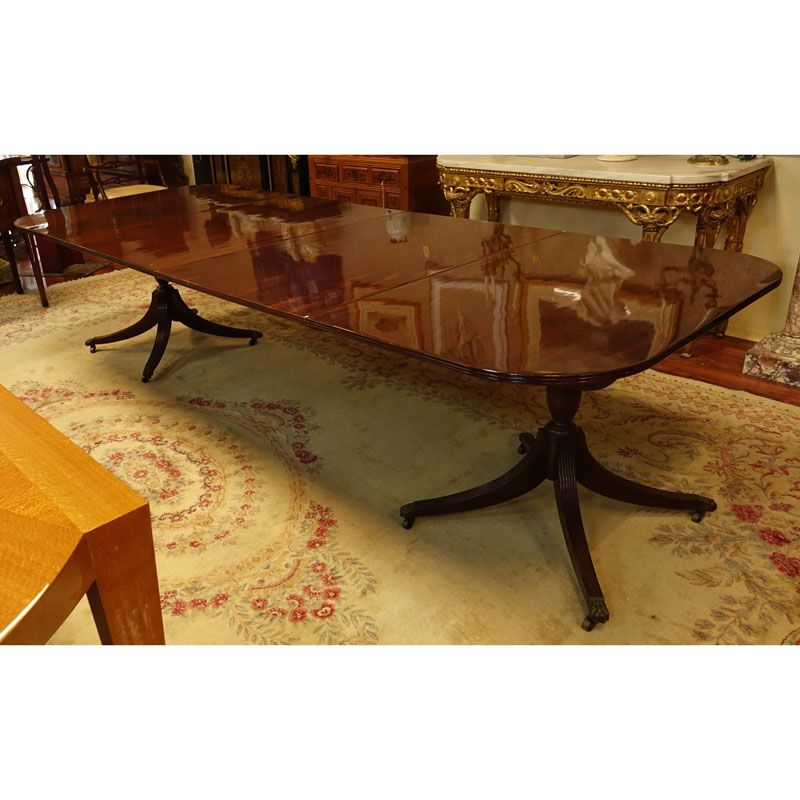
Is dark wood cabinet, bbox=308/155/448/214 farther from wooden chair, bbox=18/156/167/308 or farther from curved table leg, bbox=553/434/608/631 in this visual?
curved table leg, bbox=553/434/608/631

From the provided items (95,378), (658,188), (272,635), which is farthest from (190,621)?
(658,188)

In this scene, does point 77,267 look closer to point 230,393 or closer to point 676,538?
point 230,393

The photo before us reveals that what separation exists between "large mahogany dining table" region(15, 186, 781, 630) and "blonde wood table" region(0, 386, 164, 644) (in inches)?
28.0

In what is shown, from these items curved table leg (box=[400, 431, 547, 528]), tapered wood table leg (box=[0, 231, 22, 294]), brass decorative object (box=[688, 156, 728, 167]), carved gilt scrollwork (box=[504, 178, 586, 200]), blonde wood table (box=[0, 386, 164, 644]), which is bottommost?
curved table leg (box=[400, 431, 547, 528])

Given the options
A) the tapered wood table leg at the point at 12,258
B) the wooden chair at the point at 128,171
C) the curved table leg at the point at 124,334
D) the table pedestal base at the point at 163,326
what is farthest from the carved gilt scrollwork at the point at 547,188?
the wooden chair at the point at 128,171

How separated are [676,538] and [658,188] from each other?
5.20 feet

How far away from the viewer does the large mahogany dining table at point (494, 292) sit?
1.58 m

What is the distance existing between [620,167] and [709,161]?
368 millimetres

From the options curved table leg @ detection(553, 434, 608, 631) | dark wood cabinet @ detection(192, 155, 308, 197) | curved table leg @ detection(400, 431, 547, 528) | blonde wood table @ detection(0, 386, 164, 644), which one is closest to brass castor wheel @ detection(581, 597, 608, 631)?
curved table leg @ detection(553, 434, 608, 631)

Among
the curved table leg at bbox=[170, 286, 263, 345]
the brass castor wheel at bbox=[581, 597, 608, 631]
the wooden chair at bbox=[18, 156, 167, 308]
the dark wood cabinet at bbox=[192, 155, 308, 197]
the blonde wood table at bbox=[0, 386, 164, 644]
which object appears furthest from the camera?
the dark wood cabinet at bbox=[192, 155, 308, 197]

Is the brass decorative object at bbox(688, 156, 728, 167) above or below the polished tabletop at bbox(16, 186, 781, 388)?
above

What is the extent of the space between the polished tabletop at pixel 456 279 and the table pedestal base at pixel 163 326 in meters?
0.40

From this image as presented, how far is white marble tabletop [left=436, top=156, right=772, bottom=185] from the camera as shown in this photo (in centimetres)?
287

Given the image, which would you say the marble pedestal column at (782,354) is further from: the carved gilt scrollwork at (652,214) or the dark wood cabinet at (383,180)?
the dark wood cabinet at (383,180)
